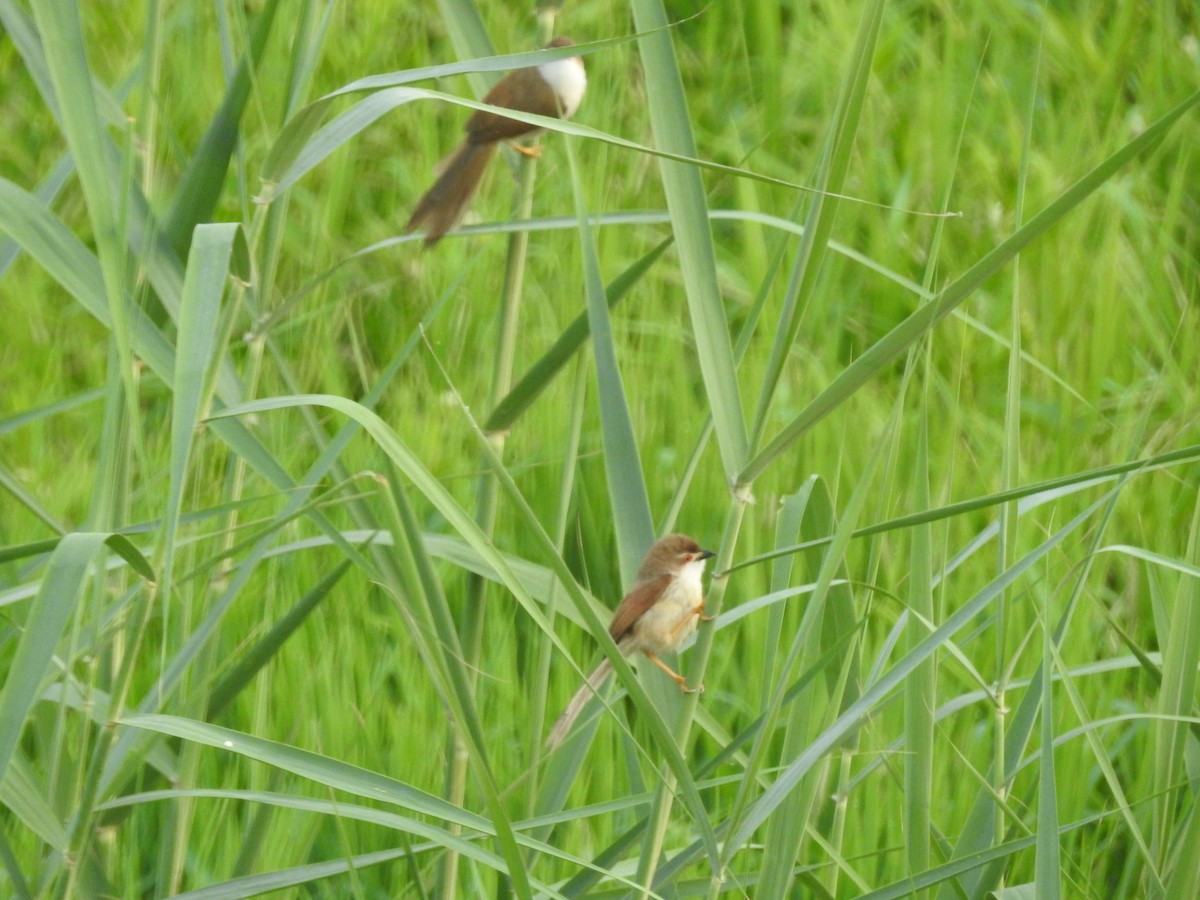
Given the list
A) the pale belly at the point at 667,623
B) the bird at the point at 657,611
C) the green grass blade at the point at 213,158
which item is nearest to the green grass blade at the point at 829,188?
the bird at the point at 657,611

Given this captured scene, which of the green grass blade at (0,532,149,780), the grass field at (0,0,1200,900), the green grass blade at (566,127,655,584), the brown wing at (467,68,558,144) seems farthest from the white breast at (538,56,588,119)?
the green grass blade at (0,532,149,780)

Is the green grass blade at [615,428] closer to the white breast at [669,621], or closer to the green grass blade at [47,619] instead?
the white breast at [669,621]

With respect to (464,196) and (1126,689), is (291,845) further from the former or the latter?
(1126,689)

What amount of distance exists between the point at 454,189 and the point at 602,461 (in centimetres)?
120

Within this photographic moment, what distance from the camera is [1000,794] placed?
1.74m

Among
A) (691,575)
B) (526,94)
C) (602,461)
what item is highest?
(526,94)

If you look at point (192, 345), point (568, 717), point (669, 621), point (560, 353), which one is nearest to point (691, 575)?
point (669, 621)

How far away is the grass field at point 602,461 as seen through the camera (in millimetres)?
1512

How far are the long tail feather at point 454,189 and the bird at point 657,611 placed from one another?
2.23 ft

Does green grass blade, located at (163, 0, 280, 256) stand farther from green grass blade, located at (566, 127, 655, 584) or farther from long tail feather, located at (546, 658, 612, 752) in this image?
long tail feather, located at (546, 658, 612, 752)

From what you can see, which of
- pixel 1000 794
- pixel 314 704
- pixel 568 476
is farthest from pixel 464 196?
pixel 1000 794

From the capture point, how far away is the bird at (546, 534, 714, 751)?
6.58 feet

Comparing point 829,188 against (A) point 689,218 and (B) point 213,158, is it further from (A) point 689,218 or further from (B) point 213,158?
(B) point 213,158

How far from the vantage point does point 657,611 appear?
7.02ft
